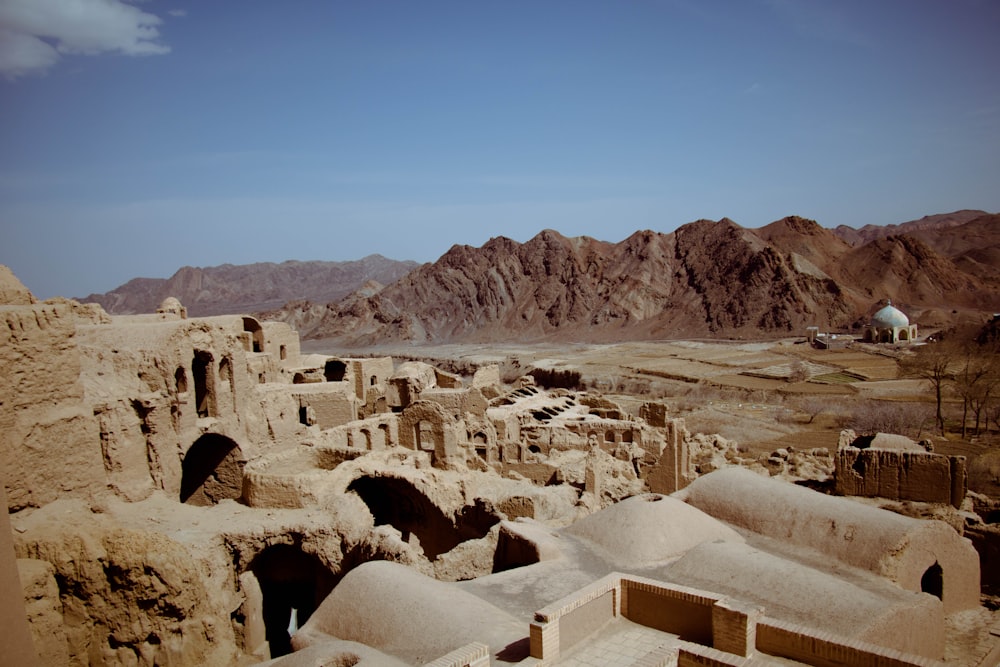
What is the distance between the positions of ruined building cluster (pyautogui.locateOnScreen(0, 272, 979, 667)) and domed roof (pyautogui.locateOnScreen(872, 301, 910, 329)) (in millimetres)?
58868

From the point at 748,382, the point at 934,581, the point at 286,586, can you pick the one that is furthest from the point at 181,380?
the point at 748,382

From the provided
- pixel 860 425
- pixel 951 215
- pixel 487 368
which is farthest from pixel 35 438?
pixel 951 215

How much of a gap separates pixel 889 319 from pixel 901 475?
2312 inches

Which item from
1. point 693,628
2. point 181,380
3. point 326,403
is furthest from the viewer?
point 326,403

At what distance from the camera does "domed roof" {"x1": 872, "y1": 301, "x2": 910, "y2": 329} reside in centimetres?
6619

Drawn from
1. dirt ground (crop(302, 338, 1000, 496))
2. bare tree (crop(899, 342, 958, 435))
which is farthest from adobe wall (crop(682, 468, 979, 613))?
bare tree (crop(899, 342, 958, 435))

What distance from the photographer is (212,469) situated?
1766 centimetres

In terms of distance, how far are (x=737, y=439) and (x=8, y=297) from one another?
90.3 ft

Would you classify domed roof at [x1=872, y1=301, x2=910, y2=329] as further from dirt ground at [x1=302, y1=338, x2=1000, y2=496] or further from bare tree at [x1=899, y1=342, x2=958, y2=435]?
bare tree at [x1=899, y1=342, x2=958, y2=435]

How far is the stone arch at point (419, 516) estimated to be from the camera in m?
14.6

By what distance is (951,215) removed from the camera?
187750 millimetres

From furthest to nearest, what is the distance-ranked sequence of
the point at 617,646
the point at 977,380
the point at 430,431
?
the point at 977,380 → the point at 430,431 → the point at 617,646

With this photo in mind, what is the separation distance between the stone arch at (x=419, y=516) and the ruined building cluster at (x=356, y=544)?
0.17ft

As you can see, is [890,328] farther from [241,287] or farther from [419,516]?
[241,287]
